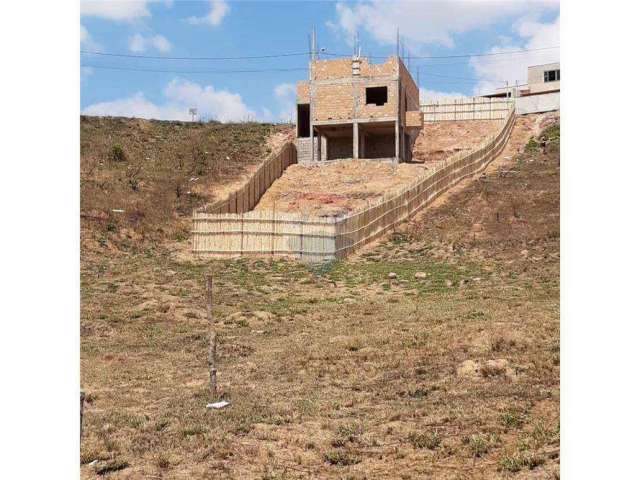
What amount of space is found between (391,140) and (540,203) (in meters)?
14.9

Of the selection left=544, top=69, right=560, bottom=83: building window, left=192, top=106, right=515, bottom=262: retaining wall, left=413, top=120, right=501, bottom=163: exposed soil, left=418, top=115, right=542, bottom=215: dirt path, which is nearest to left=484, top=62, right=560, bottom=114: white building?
left=544, top=69, right=560, bottom=83: building window

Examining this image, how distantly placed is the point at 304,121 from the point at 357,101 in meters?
5.51

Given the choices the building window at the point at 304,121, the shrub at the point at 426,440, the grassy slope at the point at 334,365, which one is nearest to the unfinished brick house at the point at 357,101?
the building window at the point at 304,121

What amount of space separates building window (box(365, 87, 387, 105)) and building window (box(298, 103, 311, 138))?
398cm

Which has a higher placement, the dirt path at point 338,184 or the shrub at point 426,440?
the dirt path at point 338,184

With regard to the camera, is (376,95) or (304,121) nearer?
(376,95)

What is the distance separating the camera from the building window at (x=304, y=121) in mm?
42906

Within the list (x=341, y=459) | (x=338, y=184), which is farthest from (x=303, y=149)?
(x=341, y=459)

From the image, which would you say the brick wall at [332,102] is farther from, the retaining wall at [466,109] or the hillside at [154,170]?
the retaining wall at [466,109]

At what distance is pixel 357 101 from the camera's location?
3941 cm

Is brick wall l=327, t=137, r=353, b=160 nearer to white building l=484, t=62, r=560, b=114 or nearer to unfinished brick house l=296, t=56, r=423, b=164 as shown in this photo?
unfinished brick house l=296, t=56, r=423, b=164

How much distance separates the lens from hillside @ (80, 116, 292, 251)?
30188 mm

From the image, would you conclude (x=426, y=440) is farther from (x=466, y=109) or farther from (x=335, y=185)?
(x=466, y=109)
